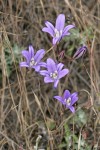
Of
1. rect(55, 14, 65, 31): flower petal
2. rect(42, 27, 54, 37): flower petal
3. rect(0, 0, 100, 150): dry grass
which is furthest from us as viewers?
rect(0, 0, 100, 150): dry grass

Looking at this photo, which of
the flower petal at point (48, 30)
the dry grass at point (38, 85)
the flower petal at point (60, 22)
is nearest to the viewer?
the flower petal at point (48, 30)

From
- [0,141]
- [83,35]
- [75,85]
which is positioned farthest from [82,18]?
[0,141]

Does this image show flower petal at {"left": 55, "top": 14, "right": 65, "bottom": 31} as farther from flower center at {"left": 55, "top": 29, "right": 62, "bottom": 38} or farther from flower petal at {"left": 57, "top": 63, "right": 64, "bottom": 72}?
flower petal at {"left": 57, "top": 63, "right": 64, "bottom": 72}

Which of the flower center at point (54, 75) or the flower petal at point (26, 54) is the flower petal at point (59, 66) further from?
the flower petal at point (26, 54)

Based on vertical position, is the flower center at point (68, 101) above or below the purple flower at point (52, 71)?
below

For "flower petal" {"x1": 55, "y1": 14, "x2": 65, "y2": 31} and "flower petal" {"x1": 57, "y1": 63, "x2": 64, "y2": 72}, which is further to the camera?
"flower petal" {"x1": 55, "y1": 14, "x2": 65, "y2": 31}

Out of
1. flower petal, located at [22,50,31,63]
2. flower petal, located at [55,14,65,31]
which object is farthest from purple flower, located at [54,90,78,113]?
flower petal, located at [55,14,65,31]

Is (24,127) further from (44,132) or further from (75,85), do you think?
(75,85)

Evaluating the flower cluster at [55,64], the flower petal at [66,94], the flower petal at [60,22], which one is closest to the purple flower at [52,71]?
the flower cluster at [55,64]

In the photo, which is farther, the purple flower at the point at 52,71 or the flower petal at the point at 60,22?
the flower petal at the point at 60,22
